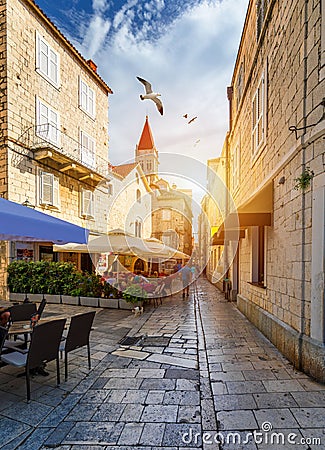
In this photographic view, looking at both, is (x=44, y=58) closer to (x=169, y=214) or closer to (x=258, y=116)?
(x=258, y=116)

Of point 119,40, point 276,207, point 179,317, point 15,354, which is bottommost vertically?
point 179,317

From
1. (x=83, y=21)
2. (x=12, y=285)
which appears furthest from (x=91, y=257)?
(x=83, y=21)

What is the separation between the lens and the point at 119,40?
31.5 feet

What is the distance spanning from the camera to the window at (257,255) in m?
8.53

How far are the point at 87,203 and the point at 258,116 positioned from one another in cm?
1144

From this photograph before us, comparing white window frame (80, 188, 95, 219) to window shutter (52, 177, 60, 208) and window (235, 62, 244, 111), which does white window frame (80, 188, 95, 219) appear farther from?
window (235, 62, 244, 111)

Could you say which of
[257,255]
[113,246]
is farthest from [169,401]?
[113,246]

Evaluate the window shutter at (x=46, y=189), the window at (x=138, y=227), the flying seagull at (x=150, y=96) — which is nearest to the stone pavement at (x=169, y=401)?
the flying seagull at (x=150, y=96)

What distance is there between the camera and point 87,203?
1697 cm

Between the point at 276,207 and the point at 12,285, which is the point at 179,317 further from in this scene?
the point at 12,285

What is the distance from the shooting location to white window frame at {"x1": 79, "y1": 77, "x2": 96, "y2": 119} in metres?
16.6

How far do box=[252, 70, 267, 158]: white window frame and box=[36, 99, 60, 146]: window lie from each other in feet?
30.4

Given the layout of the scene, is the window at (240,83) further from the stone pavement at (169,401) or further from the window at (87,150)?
the stone pavement at (169,401)

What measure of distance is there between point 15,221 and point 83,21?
10045mm
